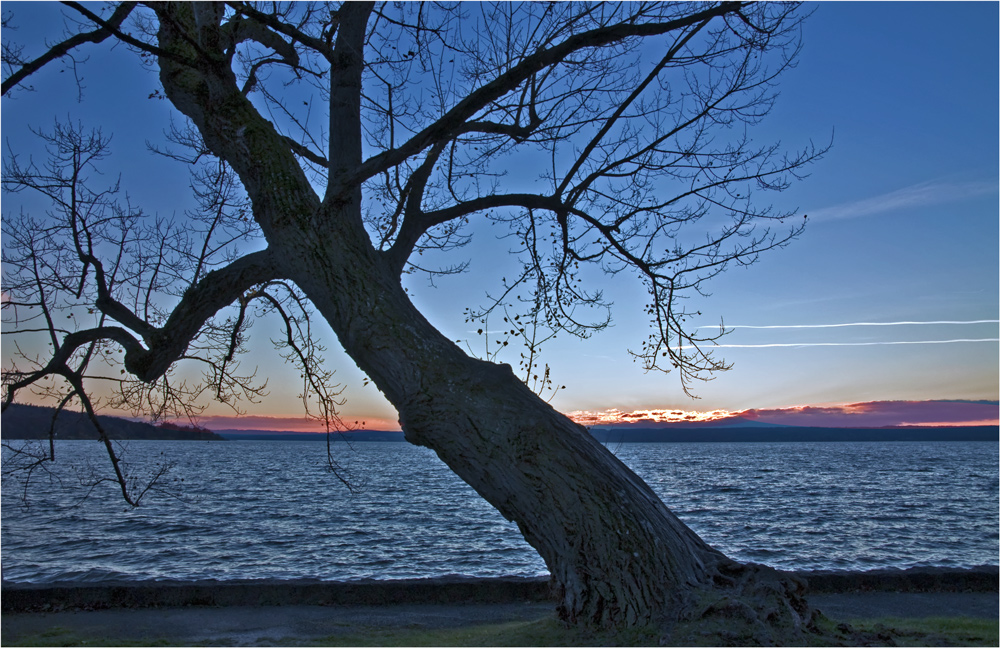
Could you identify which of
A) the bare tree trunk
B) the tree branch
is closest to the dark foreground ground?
the bare tree trunk

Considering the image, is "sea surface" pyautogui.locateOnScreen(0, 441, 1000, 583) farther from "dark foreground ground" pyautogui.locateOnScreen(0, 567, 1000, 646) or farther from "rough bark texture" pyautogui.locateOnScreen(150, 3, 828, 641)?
"rough bark texture" pyautogui.locateOnScreen(150, 3, 828, 641)

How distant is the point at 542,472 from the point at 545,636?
1538mm

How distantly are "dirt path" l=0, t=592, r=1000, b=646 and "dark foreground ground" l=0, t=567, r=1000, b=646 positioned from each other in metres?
0.01

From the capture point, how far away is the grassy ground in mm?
5477

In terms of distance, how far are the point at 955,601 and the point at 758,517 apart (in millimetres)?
21596

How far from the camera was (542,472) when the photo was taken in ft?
18.1

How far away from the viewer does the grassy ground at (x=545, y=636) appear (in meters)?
5.48

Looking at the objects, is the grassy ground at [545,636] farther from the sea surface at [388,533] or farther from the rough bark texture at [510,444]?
the sea surface at [388,533]

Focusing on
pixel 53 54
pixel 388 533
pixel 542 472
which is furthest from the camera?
pixel 388 533

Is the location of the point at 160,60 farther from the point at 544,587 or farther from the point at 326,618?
the point at 544,587

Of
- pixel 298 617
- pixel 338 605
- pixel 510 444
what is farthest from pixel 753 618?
pixel 338 605

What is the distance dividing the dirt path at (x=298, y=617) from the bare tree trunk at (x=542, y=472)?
2942 mm

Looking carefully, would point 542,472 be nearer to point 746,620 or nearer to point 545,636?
point 545,636

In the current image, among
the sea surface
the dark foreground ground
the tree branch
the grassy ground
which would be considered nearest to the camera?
the grassy ground
